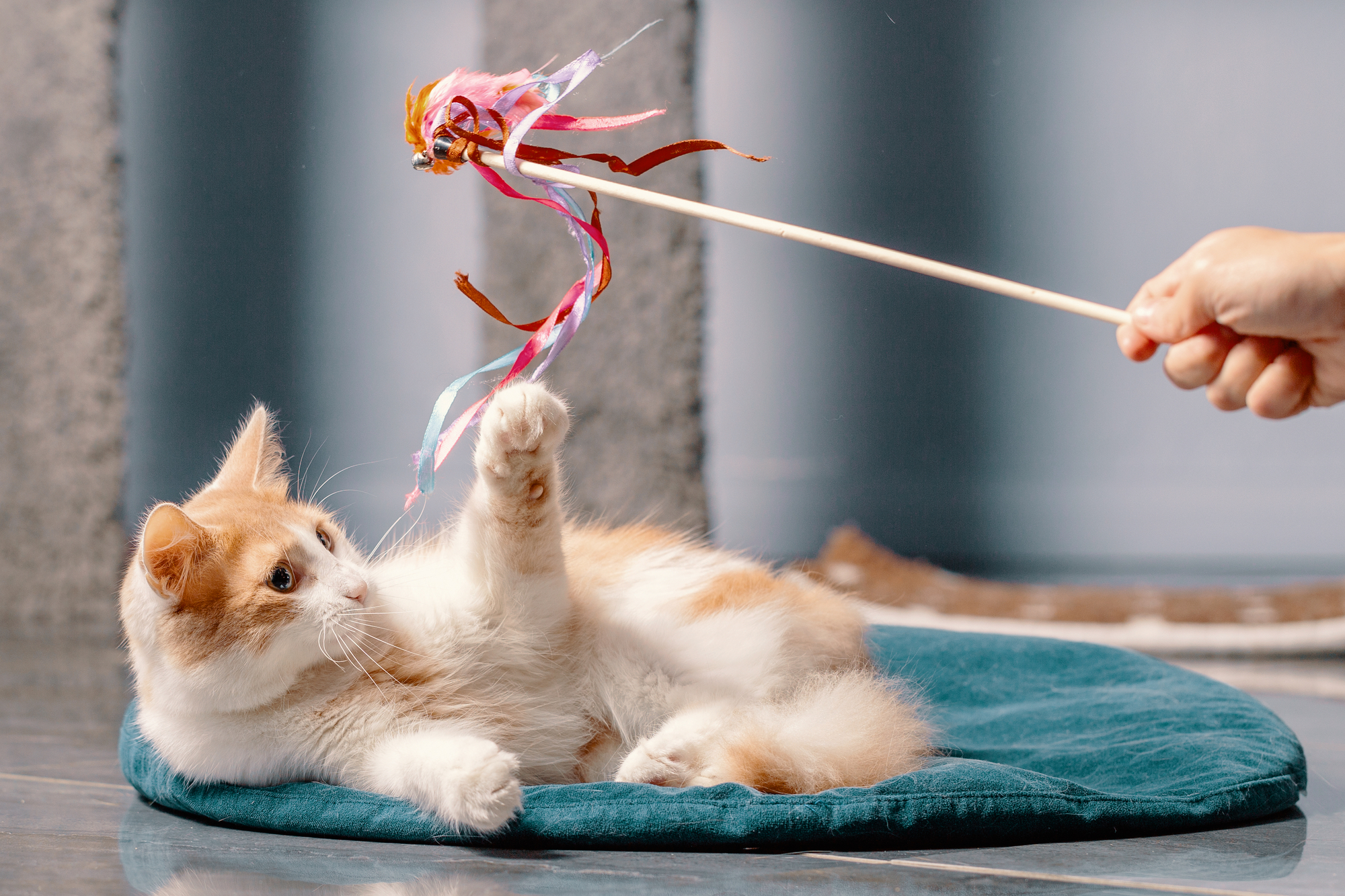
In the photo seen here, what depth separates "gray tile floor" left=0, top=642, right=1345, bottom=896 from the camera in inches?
33.8

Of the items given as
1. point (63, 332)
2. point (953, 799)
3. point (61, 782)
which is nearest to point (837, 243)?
point (953, 799)

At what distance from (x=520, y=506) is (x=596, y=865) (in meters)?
0.33

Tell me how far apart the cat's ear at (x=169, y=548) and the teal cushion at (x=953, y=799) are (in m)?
0.23

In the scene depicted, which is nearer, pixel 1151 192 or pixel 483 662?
pixel 483 662

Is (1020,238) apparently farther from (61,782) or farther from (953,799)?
(61,782)

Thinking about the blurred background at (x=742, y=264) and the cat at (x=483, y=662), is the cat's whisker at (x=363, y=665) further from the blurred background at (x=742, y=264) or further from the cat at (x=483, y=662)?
the blurred background at (x=742, y=264)

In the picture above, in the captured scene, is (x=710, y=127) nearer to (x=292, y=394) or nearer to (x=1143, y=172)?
(x=292, y=394)

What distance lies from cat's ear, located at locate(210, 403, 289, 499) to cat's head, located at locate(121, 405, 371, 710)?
0.57ft

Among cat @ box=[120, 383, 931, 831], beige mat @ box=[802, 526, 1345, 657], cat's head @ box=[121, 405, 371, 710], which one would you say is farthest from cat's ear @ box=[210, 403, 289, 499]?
beige mat @ box=[802, 526, 1345, 657]

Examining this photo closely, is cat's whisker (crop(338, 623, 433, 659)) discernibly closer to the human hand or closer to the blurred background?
the human hand

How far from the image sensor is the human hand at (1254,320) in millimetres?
739

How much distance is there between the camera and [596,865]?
3.01ft

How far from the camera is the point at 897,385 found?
4.87 metres

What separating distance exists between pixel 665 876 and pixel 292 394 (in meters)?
2.64
